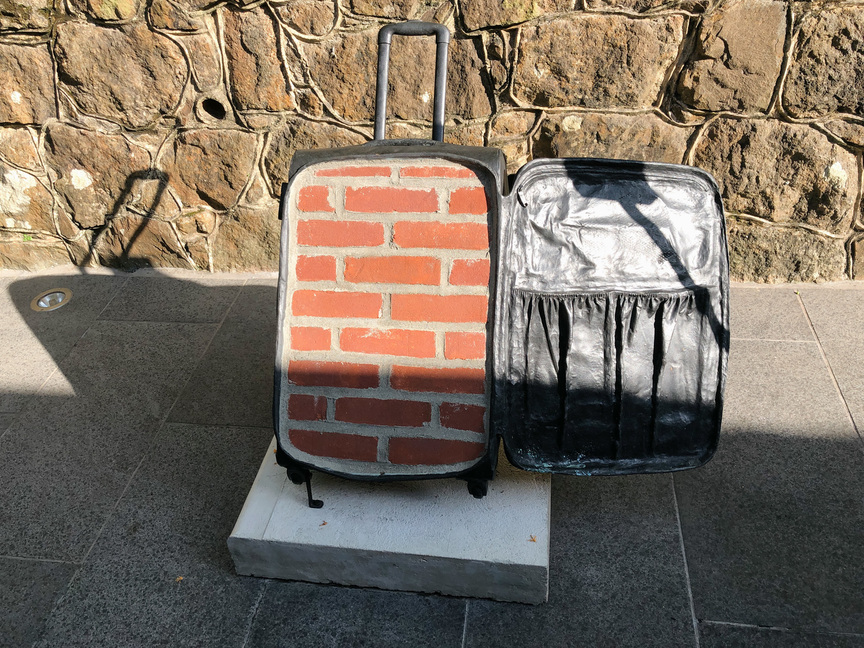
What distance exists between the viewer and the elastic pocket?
1922 millimetres

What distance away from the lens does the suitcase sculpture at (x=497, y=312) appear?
1.90m

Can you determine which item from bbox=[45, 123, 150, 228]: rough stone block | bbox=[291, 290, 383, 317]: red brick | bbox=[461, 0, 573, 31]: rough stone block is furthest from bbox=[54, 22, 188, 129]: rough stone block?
bbox=[291, 290, 383, 317]: red brick

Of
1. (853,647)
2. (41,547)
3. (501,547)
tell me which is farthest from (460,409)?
(41,547)

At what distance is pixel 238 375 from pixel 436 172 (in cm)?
142

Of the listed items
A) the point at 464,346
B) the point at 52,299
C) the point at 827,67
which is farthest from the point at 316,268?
the point at 827,67

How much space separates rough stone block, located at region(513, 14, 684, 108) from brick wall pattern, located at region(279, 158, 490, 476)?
137cm

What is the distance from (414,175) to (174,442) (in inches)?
53.6

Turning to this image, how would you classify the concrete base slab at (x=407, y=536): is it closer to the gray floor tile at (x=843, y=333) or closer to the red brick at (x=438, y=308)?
the red brick at (x=438, y=308)

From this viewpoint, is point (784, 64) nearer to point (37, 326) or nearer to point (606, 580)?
point (606, 580)

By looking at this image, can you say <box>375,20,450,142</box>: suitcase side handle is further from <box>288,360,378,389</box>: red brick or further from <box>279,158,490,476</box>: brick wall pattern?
<box>288,360,378,389</box>: red brick

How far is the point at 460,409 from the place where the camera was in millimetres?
1949

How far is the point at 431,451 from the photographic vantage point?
1.98 m

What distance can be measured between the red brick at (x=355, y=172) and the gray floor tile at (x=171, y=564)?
3.48 ft

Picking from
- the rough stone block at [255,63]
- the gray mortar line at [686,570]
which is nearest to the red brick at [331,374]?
the gray mortar line at [686,570]
